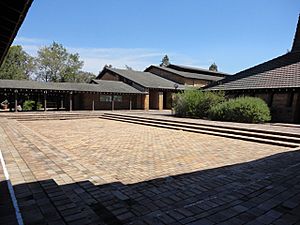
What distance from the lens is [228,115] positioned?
13.7m

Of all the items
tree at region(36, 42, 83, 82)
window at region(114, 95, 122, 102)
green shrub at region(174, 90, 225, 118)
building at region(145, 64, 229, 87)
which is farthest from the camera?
tree at region(36, 42, 83, 82)

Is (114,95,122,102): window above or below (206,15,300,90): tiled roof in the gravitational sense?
below

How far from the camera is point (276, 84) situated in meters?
14.0

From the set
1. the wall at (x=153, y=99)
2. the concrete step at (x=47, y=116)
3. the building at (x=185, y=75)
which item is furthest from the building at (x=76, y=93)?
the building at (x=185, y=75)

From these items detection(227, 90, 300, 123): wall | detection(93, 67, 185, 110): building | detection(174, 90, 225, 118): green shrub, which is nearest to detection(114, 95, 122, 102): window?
detection(93, 67, 185, 110): building

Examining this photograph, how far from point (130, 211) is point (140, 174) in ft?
5.08

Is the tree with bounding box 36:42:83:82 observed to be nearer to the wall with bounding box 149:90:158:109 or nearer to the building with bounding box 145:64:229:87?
the building with bounding box 145:64:229:87

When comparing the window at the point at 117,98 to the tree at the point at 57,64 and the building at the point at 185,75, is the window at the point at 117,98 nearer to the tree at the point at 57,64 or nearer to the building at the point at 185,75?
the building at the point at 185,75

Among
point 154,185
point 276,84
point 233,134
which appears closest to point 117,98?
point 276,84

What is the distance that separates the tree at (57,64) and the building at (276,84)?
34.0m

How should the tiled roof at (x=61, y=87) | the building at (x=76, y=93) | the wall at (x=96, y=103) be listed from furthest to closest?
the wall at (x=96, y=103) < the building at (x=76, y=93) < the tiled roof at (x=61, y=87)

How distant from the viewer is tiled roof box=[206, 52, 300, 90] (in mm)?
14059

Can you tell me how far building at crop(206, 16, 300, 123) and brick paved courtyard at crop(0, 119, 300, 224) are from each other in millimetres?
8576

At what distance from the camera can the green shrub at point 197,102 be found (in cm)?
1553
